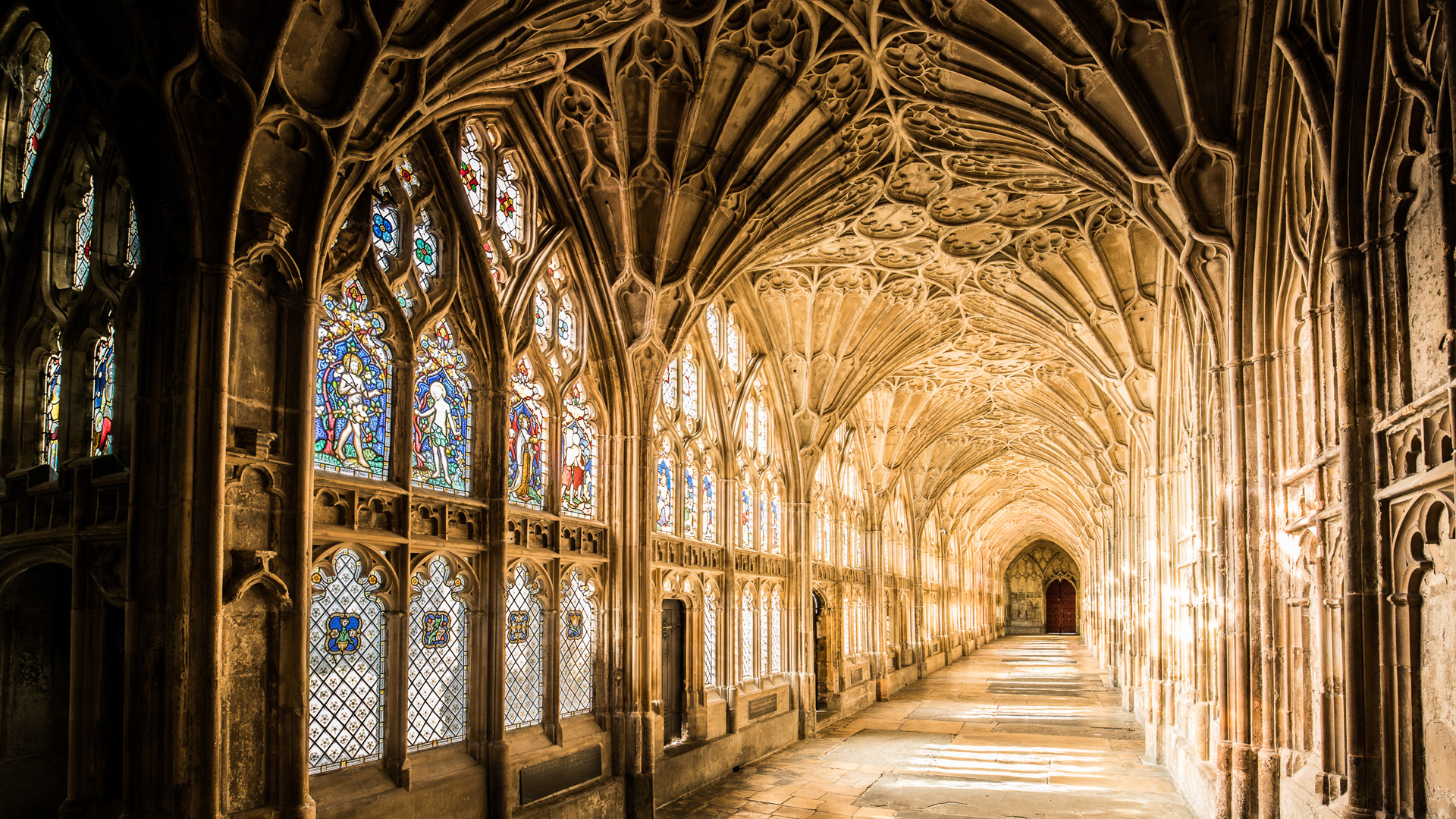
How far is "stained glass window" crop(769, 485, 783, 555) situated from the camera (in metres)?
18.5

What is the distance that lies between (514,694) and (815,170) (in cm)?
733

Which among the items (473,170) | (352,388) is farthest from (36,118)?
(473,170)

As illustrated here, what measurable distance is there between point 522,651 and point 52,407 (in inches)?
190

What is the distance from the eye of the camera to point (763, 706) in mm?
16406

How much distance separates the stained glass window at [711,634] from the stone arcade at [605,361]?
61mm

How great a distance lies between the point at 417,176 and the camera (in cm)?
937

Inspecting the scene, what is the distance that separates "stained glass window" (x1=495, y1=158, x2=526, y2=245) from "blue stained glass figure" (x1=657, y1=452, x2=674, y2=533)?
4.29m

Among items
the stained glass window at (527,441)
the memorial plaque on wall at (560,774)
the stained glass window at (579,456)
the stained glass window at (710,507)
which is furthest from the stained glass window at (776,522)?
the stained glass window at (527,441)

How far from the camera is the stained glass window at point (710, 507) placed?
50.8 feet

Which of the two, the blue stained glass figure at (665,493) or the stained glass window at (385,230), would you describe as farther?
the blue stained glass figure at (665,493)

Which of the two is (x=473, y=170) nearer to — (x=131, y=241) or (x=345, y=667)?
(x=131, y=241)

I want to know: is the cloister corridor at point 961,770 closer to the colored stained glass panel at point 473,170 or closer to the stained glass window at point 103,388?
the colored stained glass panel at point 473,170

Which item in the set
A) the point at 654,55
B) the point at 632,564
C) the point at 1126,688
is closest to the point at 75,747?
the point at 632,564

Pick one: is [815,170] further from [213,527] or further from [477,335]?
[213,527]
